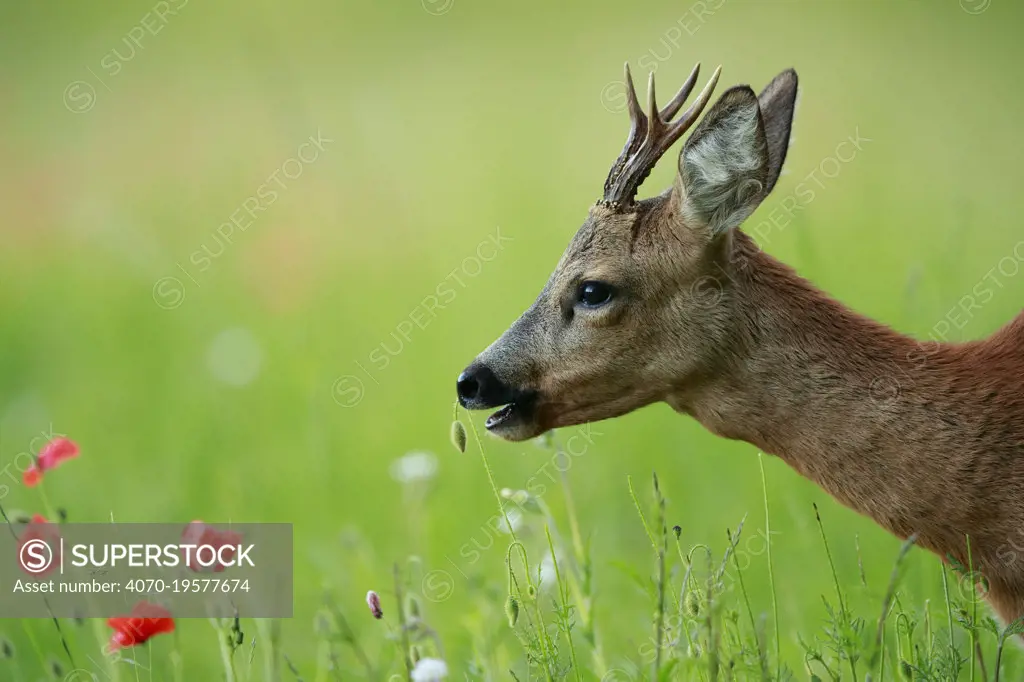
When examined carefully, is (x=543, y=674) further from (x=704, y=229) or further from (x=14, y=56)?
(x=14, y=56)

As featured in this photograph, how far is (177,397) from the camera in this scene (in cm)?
885

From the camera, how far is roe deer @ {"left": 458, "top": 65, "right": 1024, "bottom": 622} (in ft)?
11.7

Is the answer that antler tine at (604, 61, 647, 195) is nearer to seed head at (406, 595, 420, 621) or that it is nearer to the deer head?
the deer head

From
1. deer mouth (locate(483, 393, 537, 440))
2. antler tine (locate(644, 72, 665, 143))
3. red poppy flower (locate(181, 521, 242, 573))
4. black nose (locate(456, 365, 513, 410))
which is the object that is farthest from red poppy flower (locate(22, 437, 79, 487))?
antler tine (locate(644, 72, 665, 143))

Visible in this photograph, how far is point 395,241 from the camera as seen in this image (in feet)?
38.1

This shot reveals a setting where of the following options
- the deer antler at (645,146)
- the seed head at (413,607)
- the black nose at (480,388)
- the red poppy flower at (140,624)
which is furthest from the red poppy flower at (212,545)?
the deer antler at (645,146)

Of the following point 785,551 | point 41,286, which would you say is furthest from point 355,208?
point 785,551

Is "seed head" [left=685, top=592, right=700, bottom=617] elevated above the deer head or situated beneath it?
situated beneath

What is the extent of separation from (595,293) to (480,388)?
48 centimetres

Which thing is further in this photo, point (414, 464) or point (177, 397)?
point (177, 397)

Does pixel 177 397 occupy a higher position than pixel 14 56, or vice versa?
pixel 14 56

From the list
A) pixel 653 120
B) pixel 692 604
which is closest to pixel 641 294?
pixel 653 120

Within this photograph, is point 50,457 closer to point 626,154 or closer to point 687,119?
point 626,154

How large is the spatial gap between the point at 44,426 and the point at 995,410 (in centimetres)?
623
